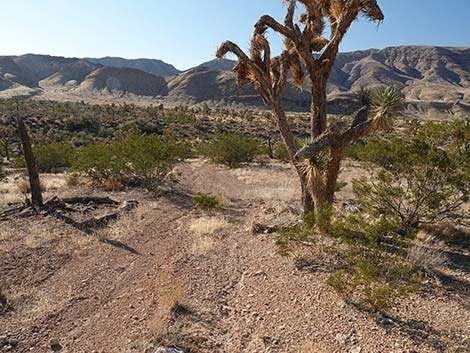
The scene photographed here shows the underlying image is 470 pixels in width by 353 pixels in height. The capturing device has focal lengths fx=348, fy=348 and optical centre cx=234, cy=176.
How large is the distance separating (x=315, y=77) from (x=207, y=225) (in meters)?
5.02

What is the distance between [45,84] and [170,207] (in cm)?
13986

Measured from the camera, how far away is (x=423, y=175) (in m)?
8.15

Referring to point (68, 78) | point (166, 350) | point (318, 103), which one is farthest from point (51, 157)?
point (68, 78)

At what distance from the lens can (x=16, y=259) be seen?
7.77 meters

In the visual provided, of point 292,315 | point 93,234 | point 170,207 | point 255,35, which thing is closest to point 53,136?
point 170,207

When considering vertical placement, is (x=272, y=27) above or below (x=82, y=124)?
above

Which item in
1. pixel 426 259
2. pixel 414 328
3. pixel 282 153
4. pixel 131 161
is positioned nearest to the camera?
pixel 414 328

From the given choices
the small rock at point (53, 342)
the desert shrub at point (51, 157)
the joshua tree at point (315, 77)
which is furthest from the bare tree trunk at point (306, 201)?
the desert shrub at point (51, 157)

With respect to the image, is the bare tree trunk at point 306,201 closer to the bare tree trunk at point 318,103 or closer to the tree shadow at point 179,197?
the bare tree trunk at point 318,103

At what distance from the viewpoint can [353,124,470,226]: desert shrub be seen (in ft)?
26.3

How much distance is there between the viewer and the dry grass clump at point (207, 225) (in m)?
9.87

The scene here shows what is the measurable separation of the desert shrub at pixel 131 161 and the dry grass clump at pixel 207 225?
5.47 metres

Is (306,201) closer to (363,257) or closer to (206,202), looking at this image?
(363,257)

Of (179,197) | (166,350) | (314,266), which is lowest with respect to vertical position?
(179,197)
